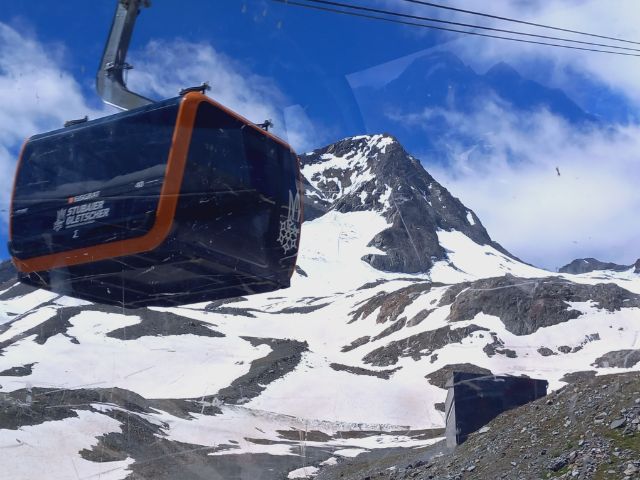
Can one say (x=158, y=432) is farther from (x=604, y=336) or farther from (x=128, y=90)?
(x=604, y=336)

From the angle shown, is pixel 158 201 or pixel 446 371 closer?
pixel 158 201

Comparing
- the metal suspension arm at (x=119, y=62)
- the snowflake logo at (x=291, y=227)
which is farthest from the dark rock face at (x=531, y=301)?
the metal suspension arm at (x=119, y=62)

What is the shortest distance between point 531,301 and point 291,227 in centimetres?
9643

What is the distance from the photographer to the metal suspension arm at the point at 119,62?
746 centimetres

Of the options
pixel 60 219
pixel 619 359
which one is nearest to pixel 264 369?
pixel 619 359

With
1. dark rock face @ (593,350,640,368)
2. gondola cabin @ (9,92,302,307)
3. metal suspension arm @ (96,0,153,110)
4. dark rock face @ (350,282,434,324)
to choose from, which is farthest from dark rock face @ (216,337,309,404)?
metal suspension arm @ (96,0,153,110)

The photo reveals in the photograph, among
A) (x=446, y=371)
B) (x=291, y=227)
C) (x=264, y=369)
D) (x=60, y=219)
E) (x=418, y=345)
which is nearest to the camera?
(x=60, y=219)

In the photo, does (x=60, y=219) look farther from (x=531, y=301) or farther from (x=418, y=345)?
(x=531, y=301)

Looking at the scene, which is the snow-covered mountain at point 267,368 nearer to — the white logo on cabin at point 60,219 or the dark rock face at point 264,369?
the dark rock face at point 264,369

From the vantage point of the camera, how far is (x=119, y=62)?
7691mm

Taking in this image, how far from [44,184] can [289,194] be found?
289cm

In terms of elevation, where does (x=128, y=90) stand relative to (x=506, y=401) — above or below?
above

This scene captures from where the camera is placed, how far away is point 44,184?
862cm

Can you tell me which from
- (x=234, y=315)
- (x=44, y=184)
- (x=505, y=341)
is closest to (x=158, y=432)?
(x=44, y=184)
